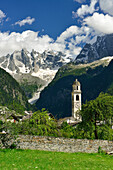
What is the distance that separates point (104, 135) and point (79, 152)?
52.3 ft

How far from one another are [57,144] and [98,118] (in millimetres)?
15968

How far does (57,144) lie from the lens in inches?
999

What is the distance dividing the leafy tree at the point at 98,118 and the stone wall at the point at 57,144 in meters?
13.2

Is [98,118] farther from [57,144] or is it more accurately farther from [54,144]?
[54,144]

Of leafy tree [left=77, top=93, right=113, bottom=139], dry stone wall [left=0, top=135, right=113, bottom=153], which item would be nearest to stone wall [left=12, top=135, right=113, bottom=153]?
dry stone wall [left=0, top=135, right=113, bottom=153]

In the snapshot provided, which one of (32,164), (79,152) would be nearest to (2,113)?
(79,152)

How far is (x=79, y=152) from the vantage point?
25594 mm

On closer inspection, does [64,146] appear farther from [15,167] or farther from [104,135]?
[104,135]

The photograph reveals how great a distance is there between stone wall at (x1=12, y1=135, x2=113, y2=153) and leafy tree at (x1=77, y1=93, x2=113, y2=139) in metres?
13.2

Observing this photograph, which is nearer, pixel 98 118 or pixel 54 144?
pixel 54 144

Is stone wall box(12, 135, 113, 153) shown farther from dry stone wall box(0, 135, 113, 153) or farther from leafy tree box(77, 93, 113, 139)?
leafy tree box(77, 93, 113, 139)

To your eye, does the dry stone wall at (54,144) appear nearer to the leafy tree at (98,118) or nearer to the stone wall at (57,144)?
the stone wall at (57,144)

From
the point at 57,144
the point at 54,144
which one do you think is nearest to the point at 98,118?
the point at 57,144

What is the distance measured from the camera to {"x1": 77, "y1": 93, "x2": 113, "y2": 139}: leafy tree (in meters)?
40.1
